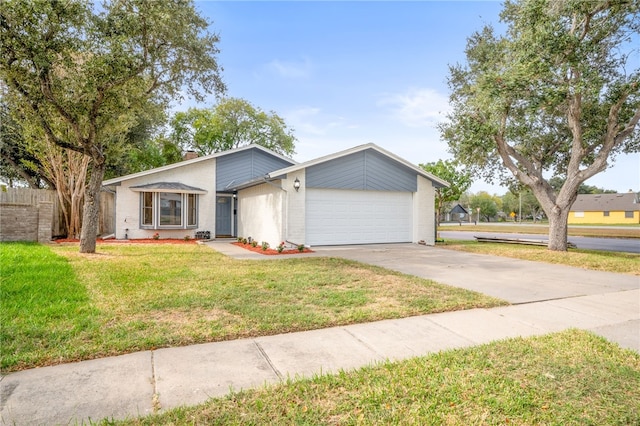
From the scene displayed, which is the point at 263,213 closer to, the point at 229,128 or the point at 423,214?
the point at 423,214

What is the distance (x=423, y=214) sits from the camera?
14297mm

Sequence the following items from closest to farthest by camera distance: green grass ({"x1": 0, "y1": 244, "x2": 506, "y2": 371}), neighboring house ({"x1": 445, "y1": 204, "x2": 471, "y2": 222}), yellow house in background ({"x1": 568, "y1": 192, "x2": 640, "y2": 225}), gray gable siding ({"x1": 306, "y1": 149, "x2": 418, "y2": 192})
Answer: green grass ({"x1": 0, "y1": 244, "x2": 506, "y2": 371}) → gray gable siding ({"x1": 306, "y1": 149, "x2": 418, "y2": 192}) → yellow house in background ({"x1": 568, "y1": 192, "x2": 640, "y2": 225}) → neighboring house ({"x1": 445, "y1": 204, "x2": 471, "y2": 222})

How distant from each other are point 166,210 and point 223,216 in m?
2.62

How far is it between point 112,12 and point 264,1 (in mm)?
3831

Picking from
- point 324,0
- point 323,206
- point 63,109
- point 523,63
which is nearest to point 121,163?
point 63,109

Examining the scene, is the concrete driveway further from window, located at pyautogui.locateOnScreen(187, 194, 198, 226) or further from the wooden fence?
the wooden fence

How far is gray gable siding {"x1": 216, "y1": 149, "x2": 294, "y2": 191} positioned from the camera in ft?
53.4

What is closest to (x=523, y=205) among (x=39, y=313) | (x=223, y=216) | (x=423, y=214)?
(x=423, y=214)

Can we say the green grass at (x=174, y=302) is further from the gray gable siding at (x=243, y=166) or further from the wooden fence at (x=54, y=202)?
the gray gable siding at (x=243, y=166)

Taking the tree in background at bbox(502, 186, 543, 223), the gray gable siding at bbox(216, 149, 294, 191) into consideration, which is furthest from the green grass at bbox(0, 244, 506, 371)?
the tree in background at bbox(502, 186, 543, 223)

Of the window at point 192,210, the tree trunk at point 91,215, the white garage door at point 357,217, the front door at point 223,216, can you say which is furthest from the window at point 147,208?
the white garage door at point 357,217

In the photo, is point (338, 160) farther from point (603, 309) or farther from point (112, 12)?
point (603, 309)

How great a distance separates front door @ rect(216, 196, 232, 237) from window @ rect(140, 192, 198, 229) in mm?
1249

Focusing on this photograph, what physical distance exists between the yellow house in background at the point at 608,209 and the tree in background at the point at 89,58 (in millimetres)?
58837
